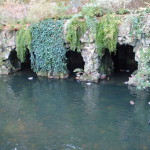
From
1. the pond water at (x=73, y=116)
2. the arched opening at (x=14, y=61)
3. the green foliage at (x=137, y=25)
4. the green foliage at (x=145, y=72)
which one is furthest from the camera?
the arched opening at (x=14, y=61)

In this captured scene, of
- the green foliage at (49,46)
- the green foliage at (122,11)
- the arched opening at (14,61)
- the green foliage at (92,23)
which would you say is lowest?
the arched opening at (14,61)

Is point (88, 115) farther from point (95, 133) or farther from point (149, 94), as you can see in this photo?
point (149, 94)

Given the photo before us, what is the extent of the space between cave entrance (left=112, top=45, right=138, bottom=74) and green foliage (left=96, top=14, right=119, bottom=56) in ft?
14.3

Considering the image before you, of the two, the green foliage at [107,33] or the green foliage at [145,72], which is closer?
the green foliage at [145,72]

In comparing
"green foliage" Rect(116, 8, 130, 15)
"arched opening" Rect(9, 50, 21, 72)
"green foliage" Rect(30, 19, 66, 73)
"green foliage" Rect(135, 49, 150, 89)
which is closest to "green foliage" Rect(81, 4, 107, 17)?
"green foliage" Rect(116, 8, 130, 15)

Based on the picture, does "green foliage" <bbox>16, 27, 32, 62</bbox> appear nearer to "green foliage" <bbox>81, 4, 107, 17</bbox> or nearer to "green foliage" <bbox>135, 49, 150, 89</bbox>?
"green foliage" <bbox>81, 4, 107, 17</bbox>

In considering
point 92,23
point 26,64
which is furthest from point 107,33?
point 26,64

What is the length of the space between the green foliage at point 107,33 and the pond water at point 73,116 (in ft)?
7.66

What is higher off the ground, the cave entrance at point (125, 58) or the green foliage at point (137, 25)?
the green foliage at point (137, 25)

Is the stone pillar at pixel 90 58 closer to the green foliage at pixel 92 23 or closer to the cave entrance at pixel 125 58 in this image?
the green foliage at pixel 92 23

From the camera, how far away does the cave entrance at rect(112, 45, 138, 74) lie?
21159 millimetres

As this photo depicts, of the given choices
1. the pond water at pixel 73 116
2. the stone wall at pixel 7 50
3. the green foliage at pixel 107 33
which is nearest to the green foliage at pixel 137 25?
the green foliage at pixel 107 33

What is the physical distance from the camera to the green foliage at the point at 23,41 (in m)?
18.3

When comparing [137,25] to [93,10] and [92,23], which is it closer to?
[92,23]
